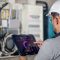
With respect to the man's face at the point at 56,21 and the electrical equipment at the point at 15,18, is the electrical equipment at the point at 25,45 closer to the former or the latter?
the electrical equipment at the point at 15,18

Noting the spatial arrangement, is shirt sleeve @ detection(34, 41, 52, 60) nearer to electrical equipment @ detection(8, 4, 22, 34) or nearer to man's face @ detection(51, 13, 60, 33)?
man's face @ detection(51, 13, 60, 33)

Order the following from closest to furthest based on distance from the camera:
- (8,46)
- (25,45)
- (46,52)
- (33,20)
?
(46,52), (25,45), (8,46), (33,20)

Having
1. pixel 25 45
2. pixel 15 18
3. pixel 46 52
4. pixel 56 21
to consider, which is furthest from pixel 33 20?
pixel 46 52

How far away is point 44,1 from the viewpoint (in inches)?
109

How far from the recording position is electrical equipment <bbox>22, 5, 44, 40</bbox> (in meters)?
2.39

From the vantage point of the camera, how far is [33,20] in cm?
247

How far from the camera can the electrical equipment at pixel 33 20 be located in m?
2.39

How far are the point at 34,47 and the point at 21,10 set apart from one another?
50 centimetres

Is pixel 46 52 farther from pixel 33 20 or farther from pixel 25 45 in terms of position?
pixel 33 20

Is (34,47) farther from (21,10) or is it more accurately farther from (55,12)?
(55,12)

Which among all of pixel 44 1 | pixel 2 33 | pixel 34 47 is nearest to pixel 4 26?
pixel 2 33

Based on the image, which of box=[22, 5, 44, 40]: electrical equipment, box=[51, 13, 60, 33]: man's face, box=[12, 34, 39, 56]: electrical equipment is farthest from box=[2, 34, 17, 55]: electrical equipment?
box=[51, 13, 60, 33]: man's face

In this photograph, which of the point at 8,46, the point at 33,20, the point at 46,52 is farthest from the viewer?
the point at 33,20

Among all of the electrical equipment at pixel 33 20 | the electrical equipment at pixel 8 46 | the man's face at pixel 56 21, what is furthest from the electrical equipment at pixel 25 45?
the man's face at pixel 56 21
